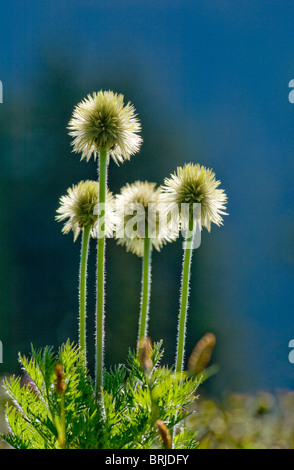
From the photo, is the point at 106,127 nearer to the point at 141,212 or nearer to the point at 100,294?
the point at 141,212

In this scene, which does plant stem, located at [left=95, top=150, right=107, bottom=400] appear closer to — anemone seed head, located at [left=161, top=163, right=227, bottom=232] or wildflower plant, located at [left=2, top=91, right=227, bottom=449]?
wildflower plant, located at [left=2, top=91, right=227, bottom=449]

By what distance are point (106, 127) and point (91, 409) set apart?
56cm

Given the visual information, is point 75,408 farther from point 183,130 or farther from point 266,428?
point 183,130

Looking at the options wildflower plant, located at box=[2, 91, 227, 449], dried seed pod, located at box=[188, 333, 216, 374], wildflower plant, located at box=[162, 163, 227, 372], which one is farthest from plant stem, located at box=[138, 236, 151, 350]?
dried seed pod, located at box=[188, 333, 216, 374]

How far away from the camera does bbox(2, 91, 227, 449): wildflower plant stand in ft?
2.72

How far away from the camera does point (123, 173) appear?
544cm

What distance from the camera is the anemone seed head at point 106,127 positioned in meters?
1.12

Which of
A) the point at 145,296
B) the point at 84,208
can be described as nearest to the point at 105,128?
the point at 84,208

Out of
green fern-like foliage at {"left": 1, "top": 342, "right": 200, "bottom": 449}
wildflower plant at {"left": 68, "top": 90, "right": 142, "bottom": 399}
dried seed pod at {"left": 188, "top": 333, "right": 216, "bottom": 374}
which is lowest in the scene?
green fern-like foliage at {"left": 1, "top": 342, "right": 200, "bottom": 449}

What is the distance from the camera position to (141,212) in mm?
1235

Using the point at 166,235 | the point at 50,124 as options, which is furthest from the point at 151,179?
the point at 166,235

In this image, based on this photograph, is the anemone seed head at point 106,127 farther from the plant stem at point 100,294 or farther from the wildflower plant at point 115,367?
the plant stem at point 100,294

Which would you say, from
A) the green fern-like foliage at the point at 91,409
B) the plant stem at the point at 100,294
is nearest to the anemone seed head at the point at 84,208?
the plant stem at the point at 100,294

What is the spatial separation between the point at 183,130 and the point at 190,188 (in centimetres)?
575
